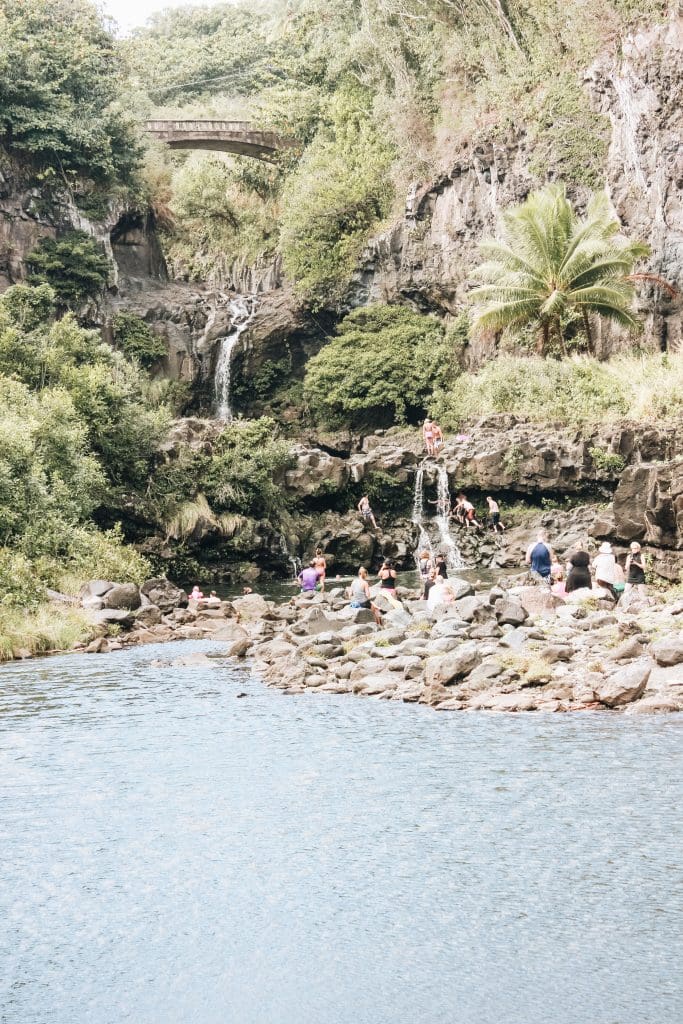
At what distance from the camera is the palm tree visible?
3909 cm

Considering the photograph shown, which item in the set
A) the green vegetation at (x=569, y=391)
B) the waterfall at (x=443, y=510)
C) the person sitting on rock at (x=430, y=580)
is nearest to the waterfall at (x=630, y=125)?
the green vegetation at (x=569, y=391)

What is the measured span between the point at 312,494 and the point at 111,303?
56.3ft

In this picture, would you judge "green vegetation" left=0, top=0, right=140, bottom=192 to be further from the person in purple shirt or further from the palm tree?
the person in purple shirt

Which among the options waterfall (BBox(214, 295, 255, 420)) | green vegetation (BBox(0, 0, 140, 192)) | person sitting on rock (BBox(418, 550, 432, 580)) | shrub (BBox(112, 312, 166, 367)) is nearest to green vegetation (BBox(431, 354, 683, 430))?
waterfall (BBox(214, 295, 255, 420))

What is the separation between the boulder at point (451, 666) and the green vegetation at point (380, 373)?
2844cm

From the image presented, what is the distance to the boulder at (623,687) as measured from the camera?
13.7 meters

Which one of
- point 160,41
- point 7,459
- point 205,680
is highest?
point 160,41

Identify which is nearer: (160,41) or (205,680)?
(205,680)

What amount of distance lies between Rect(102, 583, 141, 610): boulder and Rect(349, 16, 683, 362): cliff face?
22.5 meters

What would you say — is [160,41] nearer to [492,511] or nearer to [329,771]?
[492,511]

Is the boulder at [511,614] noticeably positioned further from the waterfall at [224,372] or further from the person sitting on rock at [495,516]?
the waterfall at [224,372]

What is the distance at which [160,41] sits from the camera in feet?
273

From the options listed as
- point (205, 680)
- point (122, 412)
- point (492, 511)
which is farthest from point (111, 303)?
point (205, 680)

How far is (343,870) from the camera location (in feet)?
29.9
